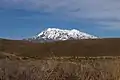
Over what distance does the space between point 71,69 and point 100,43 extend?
66881 millimetres

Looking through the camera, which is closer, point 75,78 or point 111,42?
point 75,78

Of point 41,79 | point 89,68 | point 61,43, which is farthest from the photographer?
point 61,43

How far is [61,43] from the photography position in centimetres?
7356

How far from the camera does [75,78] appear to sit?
938 centimetres

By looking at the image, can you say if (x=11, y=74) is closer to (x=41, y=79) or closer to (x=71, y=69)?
(x=41, y=79)

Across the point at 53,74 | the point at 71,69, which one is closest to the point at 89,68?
the point at 71,69

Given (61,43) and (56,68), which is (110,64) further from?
(61,43)

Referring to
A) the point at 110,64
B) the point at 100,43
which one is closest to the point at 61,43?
the point at 100,43

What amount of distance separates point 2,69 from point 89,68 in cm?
219

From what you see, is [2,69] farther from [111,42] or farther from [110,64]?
[111,42]

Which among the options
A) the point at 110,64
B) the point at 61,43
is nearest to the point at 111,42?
the point at 61,43

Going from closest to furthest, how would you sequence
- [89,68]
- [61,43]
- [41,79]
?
[41,79]
[89,68]
[61,43]

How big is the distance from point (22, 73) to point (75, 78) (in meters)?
1.30

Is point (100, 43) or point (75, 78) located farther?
point (100, 43)
